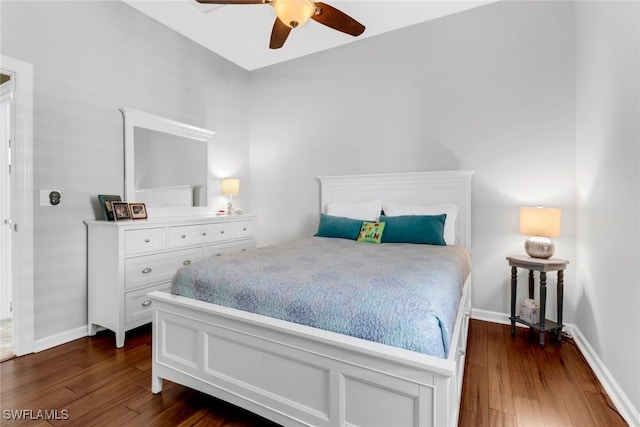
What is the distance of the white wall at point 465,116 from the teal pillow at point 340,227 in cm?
76

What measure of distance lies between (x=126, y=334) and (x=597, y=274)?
354cm

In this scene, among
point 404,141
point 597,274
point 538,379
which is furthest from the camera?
point 404,141

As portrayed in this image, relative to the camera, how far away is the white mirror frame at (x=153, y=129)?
9.39ft

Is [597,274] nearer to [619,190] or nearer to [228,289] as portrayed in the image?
[619,190]

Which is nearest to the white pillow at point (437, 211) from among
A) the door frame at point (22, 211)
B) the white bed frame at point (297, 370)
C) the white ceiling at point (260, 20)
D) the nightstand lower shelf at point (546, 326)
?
the nightstand lower shelf at point (546, 326)

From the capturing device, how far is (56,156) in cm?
238

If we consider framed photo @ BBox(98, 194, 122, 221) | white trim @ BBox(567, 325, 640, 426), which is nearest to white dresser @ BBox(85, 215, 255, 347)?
framed photo @ BBox(98, 194, 122, 221)

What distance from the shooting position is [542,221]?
2.41 metres

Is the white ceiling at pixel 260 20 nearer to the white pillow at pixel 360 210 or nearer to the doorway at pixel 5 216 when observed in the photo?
the doorway at pixel 5 216

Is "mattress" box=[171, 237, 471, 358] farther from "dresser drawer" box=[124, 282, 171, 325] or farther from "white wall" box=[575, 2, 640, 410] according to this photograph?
"dresser drawer" box=[124, 282, 171, 325]

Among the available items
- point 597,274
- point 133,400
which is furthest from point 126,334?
point 597,274

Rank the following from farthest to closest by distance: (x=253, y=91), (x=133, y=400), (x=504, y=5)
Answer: (x=253, y=91) < (x=504, y=5) < (x=133, y=400)

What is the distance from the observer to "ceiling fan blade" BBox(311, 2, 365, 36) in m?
2.02

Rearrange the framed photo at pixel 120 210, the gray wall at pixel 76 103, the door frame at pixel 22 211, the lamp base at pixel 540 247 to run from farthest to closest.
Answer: the framed photo at pixel 120 210 < the lamp base at pixel 540 247 < the gray wall at pixel 76 103 < the door frame at pixel 22 211
